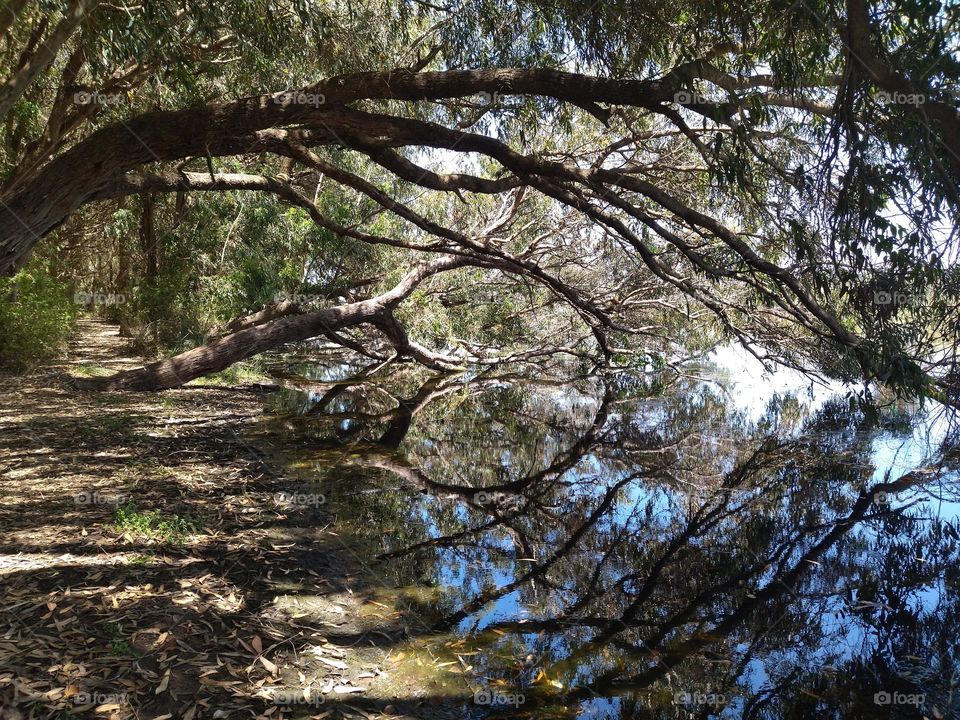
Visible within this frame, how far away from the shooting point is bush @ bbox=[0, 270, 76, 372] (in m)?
9.37

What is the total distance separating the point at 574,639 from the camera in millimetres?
3309

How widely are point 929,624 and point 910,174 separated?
2.37m

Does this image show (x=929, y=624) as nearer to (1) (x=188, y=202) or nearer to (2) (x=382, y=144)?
(2) (x=382, y=144)

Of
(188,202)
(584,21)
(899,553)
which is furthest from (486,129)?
(188,202)
